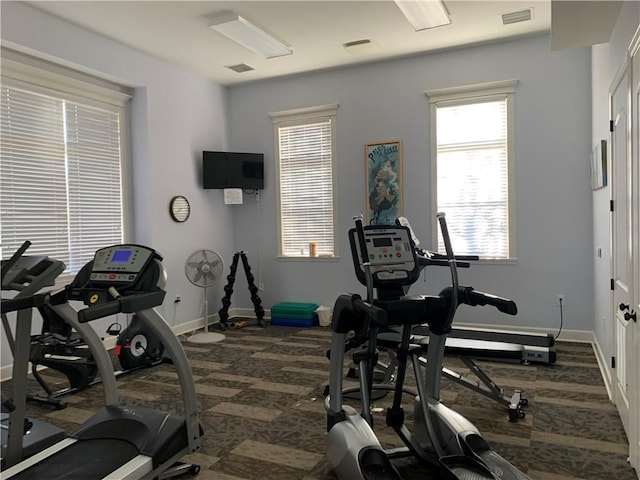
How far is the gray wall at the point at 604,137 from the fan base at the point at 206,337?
160 inches

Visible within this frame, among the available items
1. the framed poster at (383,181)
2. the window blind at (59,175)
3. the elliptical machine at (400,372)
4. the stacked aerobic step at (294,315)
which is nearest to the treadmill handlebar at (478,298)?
the elliptical machine at (400,372)

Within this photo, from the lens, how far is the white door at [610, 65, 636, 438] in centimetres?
287

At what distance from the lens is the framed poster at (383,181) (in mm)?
6109

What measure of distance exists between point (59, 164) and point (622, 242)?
16.8 feet

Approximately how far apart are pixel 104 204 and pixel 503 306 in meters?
4.64

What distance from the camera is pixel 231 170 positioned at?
664 cm

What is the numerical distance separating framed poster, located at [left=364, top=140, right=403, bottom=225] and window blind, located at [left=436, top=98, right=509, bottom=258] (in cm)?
52

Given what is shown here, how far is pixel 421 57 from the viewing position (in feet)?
19.6

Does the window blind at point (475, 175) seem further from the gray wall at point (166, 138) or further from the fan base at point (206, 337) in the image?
the gray wall at point (166, 138)

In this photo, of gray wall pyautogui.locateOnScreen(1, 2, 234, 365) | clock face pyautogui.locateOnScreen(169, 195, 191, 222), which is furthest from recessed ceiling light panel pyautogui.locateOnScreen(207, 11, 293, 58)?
clock face pyautogui.locateOnScreen(169, 195, 191, 222)

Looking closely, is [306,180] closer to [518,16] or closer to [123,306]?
[518,16]

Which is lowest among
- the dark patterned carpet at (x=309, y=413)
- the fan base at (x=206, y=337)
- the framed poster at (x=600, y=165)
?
the dark patterned carpet at (x=309, y=413)

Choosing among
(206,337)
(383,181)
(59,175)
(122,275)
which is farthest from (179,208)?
(122,275)

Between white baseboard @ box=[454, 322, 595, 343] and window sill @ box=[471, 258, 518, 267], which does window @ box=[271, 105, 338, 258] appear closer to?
window sill @ box=[471, 258, 518, 267]
